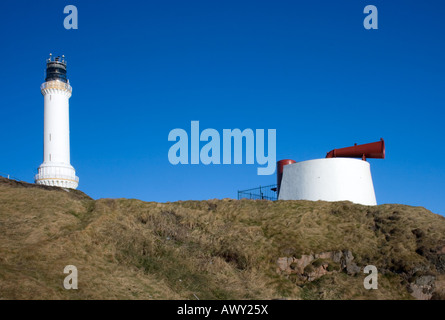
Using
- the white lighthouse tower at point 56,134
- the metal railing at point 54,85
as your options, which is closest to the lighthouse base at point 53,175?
the white lighthouse tower at point 56,134

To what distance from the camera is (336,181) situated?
113 feet

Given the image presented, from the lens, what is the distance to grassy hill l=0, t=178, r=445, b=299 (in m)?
19.4

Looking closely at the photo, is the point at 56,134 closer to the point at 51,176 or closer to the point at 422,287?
the point at 51,176

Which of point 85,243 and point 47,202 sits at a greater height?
point 47,202

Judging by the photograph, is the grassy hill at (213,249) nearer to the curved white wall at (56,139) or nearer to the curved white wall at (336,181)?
the curved white wall at (336,181)

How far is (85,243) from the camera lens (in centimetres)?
2169

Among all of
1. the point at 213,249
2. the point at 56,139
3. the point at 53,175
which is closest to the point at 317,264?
the point at 213,249

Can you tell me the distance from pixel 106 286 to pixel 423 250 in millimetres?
17224

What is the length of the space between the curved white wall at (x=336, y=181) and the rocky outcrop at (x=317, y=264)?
908 centimetres

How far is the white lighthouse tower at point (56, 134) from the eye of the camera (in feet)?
157

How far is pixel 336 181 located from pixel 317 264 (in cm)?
1111
